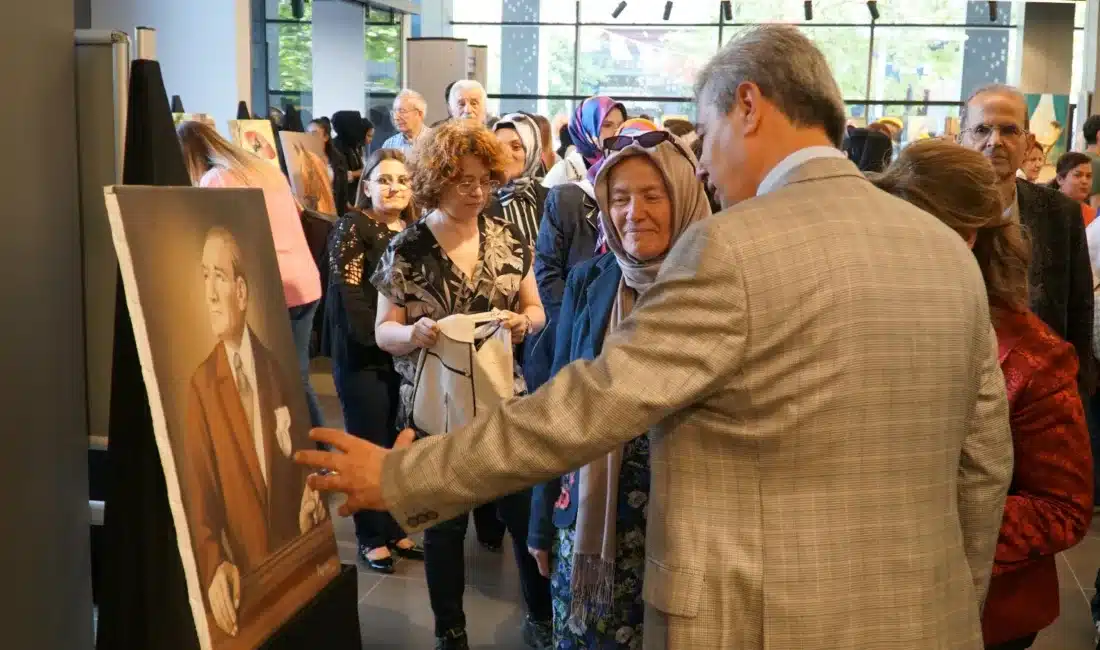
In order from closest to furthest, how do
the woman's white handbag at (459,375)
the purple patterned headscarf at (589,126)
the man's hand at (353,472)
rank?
1. the man's hand at (353,472)
2. the woman's white handbag at (459,375)
3. the purple patterned headscarf at (589,126)

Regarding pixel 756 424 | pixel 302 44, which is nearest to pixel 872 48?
pixel 302 44

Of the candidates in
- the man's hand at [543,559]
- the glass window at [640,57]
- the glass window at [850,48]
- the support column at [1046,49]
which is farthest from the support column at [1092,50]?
the man's hand at [543,559]

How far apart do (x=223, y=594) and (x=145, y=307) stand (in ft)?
1.40

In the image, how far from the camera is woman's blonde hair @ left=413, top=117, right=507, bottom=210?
342 cm

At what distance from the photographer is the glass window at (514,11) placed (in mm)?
19953

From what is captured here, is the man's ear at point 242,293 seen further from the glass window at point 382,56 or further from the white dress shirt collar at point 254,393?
the glass window at point 382,56

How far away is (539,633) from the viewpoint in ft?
12.4

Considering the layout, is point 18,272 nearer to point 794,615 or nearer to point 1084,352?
point 794,615

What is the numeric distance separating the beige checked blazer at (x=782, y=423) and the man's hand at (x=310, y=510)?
1.27 feet

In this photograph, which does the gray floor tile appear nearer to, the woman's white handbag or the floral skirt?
the woman's white handbag

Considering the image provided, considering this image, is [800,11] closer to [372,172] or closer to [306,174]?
[306,174]

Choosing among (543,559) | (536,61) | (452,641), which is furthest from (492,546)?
(536,61)

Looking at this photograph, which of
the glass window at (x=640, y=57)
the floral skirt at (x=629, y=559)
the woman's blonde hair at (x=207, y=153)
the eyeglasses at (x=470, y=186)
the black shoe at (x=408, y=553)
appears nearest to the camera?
the floral skirt at (x=629, y=559)

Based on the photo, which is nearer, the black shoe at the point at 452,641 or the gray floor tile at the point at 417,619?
the black shoe at the point at 452,641
